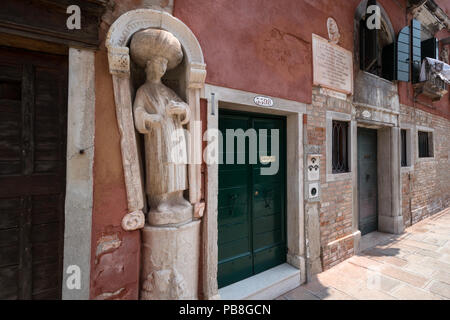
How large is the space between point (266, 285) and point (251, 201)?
108 cm

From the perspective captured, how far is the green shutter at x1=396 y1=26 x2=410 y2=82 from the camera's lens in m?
4.71

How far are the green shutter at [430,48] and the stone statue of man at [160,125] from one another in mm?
7541

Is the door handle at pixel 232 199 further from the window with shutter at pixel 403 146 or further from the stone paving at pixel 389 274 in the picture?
the window with shutter at pixel 403 146

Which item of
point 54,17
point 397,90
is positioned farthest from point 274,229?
point 397,90

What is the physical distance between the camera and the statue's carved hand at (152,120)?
5.90 feet

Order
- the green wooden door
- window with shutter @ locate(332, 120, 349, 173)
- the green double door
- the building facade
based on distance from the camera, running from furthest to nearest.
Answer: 1. the green wooden door
2. window with shutter @ locate(332, 120, 349, 173)
3. the green double door
4. the building facade

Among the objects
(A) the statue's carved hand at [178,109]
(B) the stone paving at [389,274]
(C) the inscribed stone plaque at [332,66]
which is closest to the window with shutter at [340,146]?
(C) the inscribed stone plaque at [332,66]

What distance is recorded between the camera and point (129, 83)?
1.84m

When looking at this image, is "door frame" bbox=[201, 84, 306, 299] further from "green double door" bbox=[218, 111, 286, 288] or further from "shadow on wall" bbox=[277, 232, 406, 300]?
"shadow on wall" bbox=[277, 232, 406, 300]

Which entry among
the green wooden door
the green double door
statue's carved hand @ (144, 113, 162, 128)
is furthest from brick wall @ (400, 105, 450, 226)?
statue's carved hand @ (144, 113, 162, 128)

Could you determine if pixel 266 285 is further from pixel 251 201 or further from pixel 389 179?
pixel 389 179

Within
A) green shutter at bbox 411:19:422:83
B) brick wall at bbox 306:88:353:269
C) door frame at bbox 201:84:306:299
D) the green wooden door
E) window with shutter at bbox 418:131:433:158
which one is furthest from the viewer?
window with shutter at bbox 418:131:433:158

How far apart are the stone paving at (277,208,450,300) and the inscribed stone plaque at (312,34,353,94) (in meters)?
2.99

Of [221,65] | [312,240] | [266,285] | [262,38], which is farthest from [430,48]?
[266,285]
